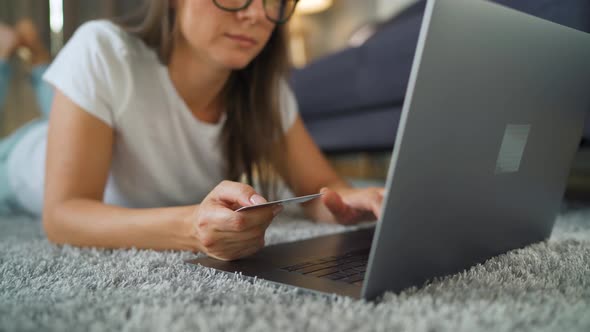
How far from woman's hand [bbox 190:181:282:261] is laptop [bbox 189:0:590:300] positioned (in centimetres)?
2

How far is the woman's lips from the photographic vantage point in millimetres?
812

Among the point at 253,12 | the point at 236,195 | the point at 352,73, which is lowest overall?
the point at 236,195

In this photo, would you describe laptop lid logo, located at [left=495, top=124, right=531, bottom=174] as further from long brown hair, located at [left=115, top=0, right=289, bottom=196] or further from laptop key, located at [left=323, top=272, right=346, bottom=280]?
long brown hair, located at [left=115, top=0, right=289, bottom=196]

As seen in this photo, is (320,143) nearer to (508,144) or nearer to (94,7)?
(508,144)

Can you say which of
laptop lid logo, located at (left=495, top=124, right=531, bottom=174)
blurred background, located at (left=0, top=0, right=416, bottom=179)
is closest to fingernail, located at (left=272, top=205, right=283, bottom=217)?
laptop lid logo, located at (left=495, top=124, right=531, bottom=174)

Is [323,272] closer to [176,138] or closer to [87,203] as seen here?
[87,203]

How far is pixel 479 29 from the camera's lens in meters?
0.41

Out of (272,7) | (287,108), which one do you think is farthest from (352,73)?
(272,7)

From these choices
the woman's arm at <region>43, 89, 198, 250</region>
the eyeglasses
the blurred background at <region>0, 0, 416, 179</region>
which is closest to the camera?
Result: the woman's arm at <region>43, 89, 198, 250</region>

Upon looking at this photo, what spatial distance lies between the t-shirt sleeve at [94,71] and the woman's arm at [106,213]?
0.02 meters

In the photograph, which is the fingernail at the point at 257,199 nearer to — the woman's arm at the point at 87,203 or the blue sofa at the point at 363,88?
the woman's arm at the point at 87,203

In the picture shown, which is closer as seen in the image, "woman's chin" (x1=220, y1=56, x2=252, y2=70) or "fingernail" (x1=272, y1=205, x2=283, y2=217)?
"fingernail" (x1=272, y1=205, x2=283, y2=217)

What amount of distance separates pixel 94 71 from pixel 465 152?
2.09 ft

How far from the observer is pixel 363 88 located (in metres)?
1.65
